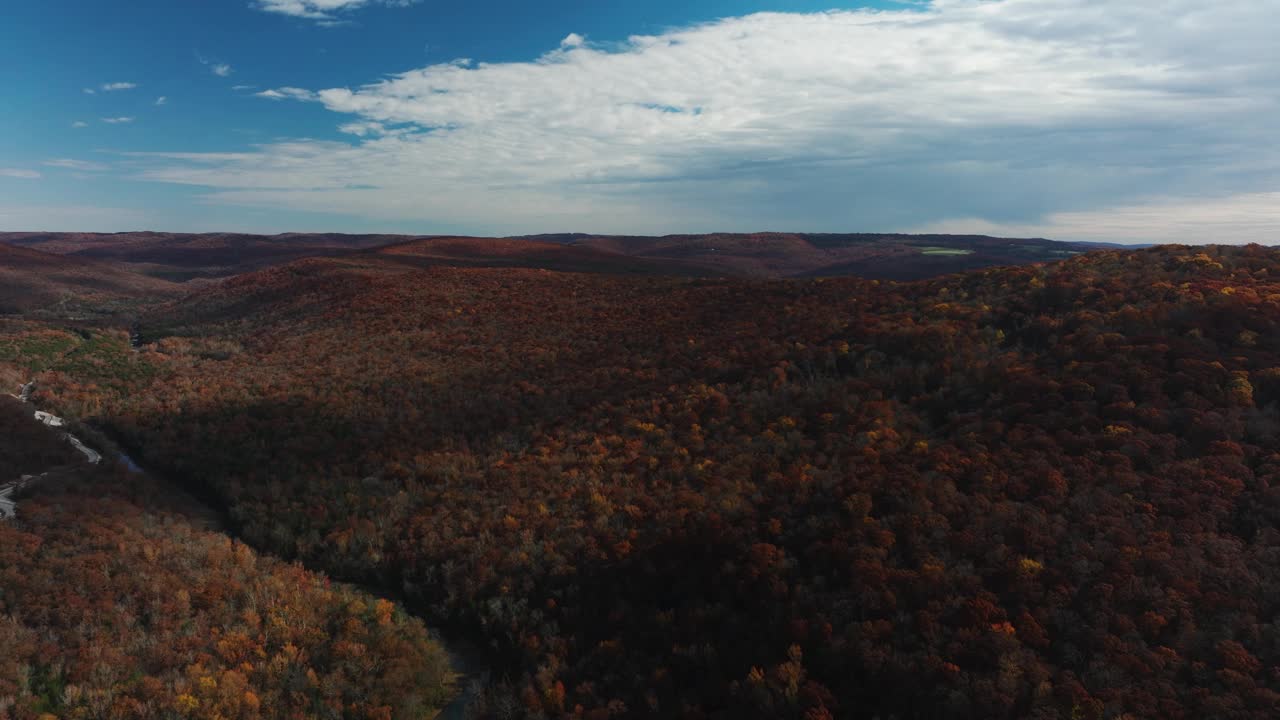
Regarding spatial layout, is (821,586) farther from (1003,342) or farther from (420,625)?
(1003,342)

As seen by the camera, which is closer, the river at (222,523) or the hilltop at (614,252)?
the river at (222,523)

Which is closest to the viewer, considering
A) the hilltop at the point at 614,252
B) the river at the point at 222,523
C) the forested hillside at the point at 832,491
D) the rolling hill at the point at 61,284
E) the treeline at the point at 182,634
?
the treeline at the point at 182,634

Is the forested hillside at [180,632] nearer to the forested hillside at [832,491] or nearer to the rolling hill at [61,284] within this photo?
the forested hillside at [832,491]

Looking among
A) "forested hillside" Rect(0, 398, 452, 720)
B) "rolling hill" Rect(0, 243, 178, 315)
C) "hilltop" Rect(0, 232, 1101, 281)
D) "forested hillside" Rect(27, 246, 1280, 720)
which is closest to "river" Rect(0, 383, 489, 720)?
"forested hillside" Rect(0, 398, 452, 720)

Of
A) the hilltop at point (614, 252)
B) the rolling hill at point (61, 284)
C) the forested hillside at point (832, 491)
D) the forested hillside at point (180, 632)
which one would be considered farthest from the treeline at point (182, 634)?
the hilltop at point (614, 252)

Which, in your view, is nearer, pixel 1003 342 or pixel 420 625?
pixel 420 625

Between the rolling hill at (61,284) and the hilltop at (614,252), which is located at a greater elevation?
the hilltop at (614,252)

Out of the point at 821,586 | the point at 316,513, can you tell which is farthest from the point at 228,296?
the point at 821,586

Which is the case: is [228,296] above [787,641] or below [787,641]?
above
